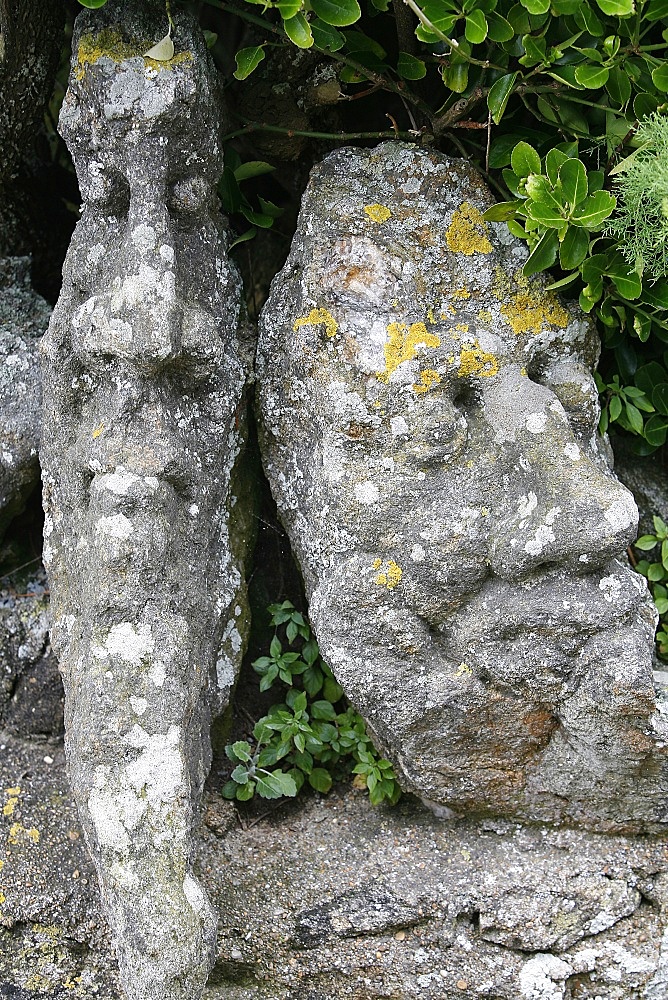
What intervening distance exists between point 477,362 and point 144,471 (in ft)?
1.70

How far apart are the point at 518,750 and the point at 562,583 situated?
0.28 meters

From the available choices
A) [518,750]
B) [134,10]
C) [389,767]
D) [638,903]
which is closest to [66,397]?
[134,10]

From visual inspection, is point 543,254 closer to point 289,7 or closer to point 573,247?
point 573,247

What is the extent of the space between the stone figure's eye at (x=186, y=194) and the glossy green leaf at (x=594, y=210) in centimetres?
56

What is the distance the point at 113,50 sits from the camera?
4.60ft

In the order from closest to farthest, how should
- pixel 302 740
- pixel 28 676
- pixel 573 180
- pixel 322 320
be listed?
pixel 573 180 < pixel 322 320 < pixel 302 740 < pixel 28 676

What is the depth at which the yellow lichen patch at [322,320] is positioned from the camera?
1.44m

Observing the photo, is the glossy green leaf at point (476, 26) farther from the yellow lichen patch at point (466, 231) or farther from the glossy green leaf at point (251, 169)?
the glossy green leaf at point (251, 169)

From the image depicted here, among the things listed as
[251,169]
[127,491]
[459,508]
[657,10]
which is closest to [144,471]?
[127,491]

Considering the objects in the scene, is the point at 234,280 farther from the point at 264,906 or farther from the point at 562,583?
the point at 264,906

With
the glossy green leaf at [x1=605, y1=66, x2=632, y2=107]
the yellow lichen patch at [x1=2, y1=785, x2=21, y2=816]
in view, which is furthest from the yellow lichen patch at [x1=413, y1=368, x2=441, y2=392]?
the yellow lichen patch at [x1=2, y1=785, x2=21, y2=816]

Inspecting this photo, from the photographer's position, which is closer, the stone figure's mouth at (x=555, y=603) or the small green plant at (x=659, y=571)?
the stone figure's mouth at (x=555, y=603)

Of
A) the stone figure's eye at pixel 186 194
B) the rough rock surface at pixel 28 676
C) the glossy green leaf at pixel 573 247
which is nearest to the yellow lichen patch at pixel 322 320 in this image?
the stone figure's eye at pixel 186 194

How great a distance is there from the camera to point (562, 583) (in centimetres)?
143
